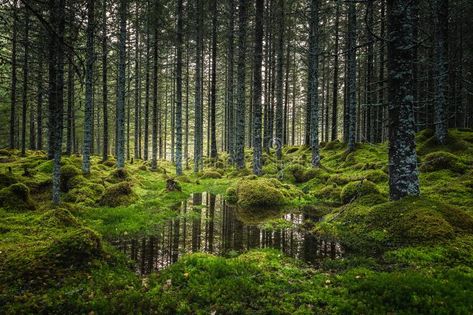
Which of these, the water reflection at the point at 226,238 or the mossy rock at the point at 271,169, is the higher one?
the mossy rock at the point at 271,169

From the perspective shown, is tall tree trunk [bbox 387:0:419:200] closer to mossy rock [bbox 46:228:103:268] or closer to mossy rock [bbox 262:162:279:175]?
mossy rock [bbox 46:228:103:268]

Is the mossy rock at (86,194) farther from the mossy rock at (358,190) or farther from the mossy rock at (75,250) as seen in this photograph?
the mossy rock at (358,190)

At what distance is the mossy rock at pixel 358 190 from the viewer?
10.3 metres

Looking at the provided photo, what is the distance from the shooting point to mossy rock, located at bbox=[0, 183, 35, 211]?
30.1 feet

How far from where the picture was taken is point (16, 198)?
9.41 m

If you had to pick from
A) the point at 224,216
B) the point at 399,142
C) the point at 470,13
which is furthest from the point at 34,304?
the point at 470,13

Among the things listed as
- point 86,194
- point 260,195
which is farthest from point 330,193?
point 86,194

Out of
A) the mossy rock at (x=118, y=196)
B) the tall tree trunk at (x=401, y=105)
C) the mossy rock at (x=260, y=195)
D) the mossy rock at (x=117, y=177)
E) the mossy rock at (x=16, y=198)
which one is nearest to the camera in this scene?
the tall tree trunk at (x=401, y=105)

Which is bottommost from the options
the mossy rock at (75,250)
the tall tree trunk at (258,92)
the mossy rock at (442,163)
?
the mossy rock at (75,250)

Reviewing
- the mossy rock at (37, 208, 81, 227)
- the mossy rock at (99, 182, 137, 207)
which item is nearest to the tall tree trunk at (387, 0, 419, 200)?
the mossy rock at (37, 208, 81, 227)

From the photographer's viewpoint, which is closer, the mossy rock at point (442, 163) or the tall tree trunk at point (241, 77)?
the mossy rock at point (442, 163)

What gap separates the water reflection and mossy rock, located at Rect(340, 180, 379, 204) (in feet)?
5.88

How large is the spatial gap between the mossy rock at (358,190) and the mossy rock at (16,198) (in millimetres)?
10454

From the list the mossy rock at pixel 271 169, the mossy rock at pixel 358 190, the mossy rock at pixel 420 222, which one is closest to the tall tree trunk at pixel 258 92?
the mossy rock at pixel 271 169
